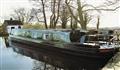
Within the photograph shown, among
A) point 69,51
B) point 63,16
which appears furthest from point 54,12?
point 69,51

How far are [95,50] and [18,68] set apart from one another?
5121 mm

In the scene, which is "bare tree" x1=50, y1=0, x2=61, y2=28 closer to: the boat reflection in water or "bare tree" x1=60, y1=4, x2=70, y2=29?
"bare tree" x1=60, y1=4, x2=70, y2=29

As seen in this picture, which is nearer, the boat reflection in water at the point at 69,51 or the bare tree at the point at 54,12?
the boat reflection in water at the point at 69,51

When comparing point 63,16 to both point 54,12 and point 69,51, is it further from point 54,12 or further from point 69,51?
point 69,51

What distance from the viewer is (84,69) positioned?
57.2 feet

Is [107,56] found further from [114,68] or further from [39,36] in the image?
[39,36]

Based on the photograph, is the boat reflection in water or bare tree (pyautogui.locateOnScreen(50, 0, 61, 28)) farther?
bare tree (pyautogui.locateOnScreen(50, 0, 61, 28))

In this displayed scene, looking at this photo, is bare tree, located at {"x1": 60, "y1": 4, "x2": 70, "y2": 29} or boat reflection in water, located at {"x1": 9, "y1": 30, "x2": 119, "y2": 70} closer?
boat reflection in water, located at {"x1": 9, "y1": 30, "x2": 119, "y2": 70}

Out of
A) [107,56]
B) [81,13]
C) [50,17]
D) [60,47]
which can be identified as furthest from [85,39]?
[50,17]

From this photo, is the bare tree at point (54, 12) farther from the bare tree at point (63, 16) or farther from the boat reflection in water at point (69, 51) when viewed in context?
the boat reflection in water at point (69, 51)

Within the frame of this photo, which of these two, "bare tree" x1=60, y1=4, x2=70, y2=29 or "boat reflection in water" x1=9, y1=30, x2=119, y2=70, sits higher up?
"bare tree" x1=60, y1=4, x2=70, y2=29

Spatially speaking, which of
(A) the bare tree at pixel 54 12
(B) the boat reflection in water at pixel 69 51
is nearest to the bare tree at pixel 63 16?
(A) the bare tree at pixel 54 12

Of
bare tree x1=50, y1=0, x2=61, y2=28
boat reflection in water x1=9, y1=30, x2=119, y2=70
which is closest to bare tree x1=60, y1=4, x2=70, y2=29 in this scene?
bare tree x1=50, y1=0, x2=61, y2=28

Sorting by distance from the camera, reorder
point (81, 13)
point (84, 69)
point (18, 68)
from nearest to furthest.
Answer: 1. point (84, 69)
2. point (18, 68)
3. point (81, 13)
